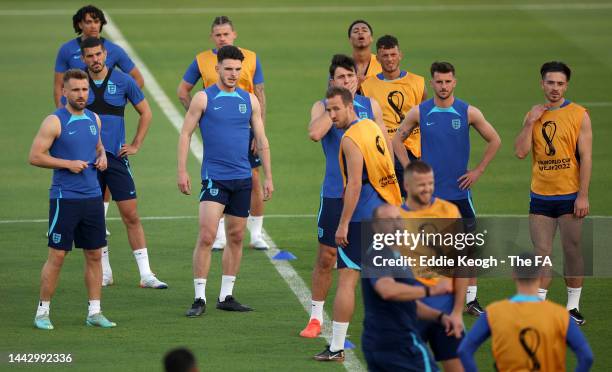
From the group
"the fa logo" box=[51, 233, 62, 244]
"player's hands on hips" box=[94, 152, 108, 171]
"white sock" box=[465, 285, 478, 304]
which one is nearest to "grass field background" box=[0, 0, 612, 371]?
"white sock" box=[465, 285, 478, 304]

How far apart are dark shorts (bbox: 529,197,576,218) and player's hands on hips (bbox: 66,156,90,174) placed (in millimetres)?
4262

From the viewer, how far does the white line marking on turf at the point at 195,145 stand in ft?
40.1

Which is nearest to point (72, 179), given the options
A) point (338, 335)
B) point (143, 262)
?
point (143, 262)

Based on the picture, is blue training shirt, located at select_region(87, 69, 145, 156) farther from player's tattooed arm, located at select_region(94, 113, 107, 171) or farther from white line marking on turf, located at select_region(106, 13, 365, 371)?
white line marking on turf, located at select_region(106, 13, 365, 371)

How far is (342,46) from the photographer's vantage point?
29.9 m

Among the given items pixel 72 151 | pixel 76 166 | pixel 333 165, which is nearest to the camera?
pixel 333 165

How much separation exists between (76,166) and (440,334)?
426 centimetres

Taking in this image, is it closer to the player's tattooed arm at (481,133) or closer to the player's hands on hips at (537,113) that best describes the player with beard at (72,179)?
the player's tattooed arm at (481,133)

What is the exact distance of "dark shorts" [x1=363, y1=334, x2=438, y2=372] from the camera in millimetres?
9391

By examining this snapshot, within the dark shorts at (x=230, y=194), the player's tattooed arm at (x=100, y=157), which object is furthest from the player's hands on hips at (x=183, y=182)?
the player's tattooed arm at (x=100, y=157)

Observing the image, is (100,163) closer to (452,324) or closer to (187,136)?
(187,136)

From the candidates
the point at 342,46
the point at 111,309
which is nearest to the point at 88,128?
the point at 111,309

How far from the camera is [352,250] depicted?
12.0 meters

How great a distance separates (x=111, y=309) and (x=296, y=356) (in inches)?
98.3
